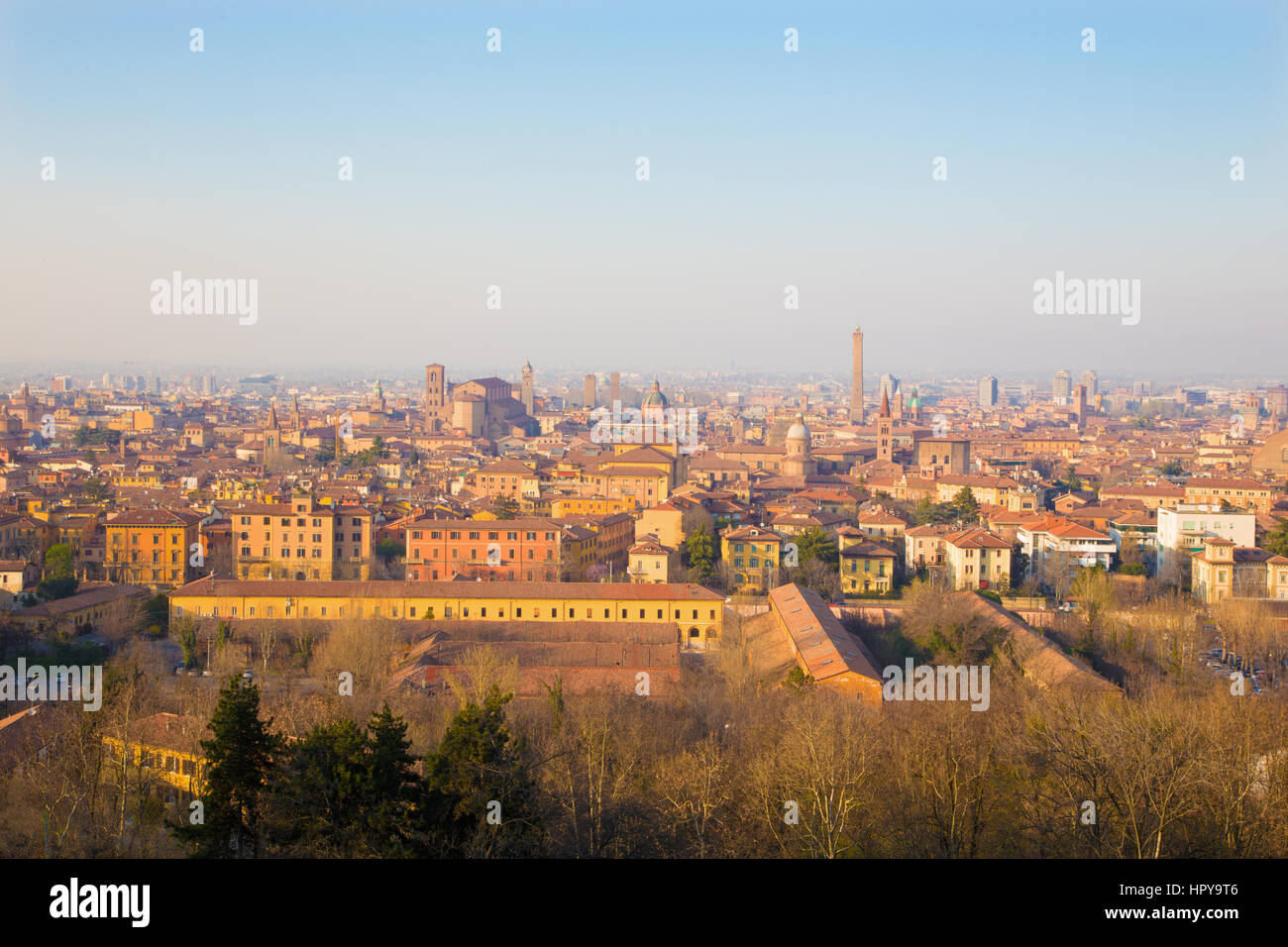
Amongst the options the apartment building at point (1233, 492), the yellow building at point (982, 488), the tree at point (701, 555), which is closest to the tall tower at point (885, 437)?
the yellow building at point (982, 488)

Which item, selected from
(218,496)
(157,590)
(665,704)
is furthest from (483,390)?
(665,704)

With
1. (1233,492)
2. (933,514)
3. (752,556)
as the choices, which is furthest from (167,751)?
(1233,492)

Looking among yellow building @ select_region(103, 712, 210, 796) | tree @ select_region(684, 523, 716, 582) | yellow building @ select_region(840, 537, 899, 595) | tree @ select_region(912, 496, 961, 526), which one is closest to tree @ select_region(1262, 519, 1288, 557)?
tree @ select_region(912, 496, 961, 526)

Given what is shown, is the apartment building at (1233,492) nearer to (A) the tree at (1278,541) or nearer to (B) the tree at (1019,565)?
(A) the tree at (1278,541)

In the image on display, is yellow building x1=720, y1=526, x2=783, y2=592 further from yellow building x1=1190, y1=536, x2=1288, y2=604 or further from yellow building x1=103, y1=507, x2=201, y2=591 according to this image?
yellow building x1=103, y1=507, x2=201, y2=591

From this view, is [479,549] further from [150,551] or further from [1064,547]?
[1064,547]
